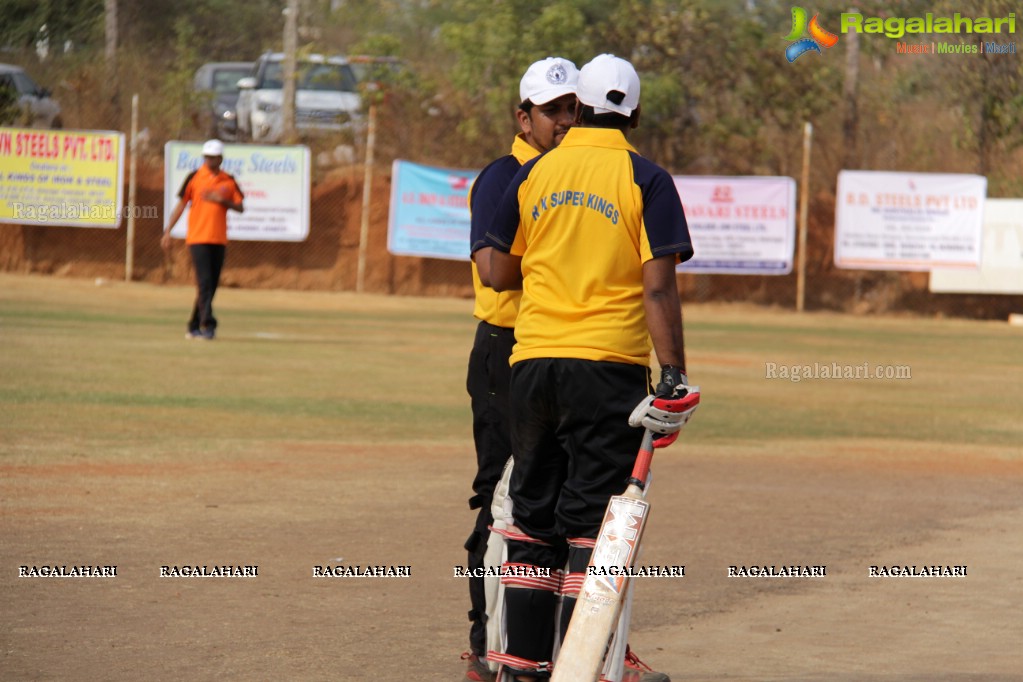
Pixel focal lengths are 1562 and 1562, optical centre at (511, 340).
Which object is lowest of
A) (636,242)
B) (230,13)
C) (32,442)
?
(32,442)

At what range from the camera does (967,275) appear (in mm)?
27188

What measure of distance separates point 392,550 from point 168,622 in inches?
65.9

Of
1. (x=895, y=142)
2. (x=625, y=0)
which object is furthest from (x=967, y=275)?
(x=625, y=0)

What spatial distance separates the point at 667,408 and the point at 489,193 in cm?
129

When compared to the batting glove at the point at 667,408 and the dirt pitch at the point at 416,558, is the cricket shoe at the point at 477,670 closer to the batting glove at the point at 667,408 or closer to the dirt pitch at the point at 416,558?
the dirt pitch at the point at 416,558

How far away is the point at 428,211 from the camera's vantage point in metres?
27.1

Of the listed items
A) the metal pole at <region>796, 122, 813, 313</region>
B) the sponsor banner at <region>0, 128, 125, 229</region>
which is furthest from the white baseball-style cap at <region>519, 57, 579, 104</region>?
the metal pole at <region>796, 122, 813, 313</region>

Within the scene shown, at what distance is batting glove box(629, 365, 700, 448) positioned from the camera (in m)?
4.77

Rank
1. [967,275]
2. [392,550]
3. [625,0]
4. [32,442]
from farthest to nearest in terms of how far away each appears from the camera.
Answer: [625,0]
[967,275]
[32,442]
[392,550]

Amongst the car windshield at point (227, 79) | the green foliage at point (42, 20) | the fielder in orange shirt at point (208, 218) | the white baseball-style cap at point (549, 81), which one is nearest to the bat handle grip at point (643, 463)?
the white baseball-style cap at point (549, 81)

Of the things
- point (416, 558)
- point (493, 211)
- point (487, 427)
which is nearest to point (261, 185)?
point (416, 558)

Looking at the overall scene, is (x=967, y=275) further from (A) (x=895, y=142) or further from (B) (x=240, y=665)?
(B) (x=240, y=665)

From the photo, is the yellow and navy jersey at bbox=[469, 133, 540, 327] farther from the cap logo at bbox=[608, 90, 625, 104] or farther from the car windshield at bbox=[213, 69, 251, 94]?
the car windshield at bbox=[213, 69, 251, 94]

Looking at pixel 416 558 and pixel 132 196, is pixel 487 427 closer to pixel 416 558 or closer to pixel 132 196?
pixel 416 558
